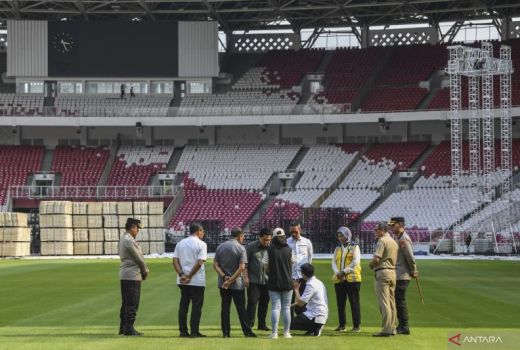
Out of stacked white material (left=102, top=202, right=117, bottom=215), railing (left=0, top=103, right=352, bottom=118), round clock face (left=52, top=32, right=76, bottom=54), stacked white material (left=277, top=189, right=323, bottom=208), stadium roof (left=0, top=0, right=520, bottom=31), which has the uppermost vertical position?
stadium roof (left=0, top=0, right=520, bottom=31)

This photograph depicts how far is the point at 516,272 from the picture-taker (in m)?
43.6

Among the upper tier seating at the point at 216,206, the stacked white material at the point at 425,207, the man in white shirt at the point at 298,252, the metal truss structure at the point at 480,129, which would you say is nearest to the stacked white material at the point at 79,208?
the upper tier seating at the point at 216,206

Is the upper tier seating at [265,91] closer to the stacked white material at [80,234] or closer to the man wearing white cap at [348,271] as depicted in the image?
the stacked white material at [80,234]

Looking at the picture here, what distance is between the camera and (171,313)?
2427 cm

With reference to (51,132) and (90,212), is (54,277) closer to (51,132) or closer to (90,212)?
(90,212)

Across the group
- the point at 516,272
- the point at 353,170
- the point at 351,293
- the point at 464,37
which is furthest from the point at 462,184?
the point at 351,293

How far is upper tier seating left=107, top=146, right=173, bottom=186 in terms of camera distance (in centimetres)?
8038

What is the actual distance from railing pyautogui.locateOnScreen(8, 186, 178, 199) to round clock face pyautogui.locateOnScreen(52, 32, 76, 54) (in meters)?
11.4

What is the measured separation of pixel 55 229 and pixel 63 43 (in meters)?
23.9

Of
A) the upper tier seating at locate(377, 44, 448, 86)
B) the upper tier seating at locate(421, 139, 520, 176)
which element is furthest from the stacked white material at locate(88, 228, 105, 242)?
the upper tier seating at locate(377, 44, 448, 86)

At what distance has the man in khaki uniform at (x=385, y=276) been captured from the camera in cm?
1916

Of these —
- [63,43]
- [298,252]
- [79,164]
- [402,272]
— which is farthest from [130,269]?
[63,43]

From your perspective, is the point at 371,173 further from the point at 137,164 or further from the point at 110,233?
the point at 110,233

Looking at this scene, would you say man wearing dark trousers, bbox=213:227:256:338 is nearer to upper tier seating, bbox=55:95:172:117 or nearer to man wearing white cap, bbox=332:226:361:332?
man wearing white cap, bbox=332:226:361:332
